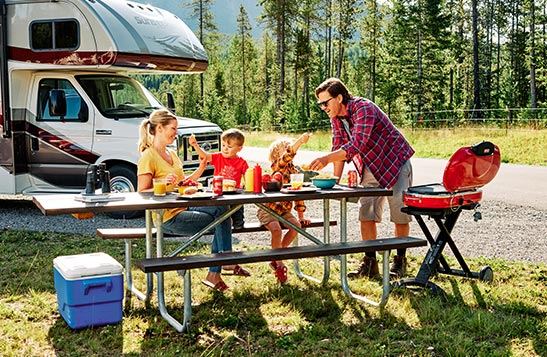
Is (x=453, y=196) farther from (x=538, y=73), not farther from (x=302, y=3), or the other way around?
(x=538, y=73)

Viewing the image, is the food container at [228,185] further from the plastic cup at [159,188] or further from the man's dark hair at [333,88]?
the man's dark hair at [333,88]

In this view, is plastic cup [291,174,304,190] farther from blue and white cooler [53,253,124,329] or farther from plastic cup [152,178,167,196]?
blue and white cooler [53,253,124,329]

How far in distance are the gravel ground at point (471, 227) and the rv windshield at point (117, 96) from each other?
1565 millimetres

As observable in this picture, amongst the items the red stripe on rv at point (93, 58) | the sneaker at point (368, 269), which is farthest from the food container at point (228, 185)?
the red stripe on rv at point (93, 58)

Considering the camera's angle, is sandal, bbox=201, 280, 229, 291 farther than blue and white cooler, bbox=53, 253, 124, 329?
Yes

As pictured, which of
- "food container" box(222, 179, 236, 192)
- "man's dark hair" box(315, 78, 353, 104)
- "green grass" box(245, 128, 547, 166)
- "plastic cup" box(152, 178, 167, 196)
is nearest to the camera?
"plastic cup" box(152, 178, 167, 196)

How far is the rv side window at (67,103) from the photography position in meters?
10.4

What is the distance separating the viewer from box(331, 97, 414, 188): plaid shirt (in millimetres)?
6332

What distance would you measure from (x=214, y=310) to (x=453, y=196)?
2.18m

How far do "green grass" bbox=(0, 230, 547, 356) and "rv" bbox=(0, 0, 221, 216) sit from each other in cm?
383

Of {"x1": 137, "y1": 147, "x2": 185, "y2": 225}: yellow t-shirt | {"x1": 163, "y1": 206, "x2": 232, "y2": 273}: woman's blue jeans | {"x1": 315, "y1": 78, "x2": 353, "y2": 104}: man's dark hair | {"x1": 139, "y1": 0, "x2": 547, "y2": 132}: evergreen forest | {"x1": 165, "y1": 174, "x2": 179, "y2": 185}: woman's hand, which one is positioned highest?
{"x1": 139, "y1": 0, "x2": 547, "y2": 132}: evergreen forest

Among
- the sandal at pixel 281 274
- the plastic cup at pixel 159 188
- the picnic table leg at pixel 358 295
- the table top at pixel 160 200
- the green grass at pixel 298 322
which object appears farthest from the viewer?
the sandal at pixel 281 274

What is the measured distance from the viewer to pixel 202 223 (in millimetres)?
5941

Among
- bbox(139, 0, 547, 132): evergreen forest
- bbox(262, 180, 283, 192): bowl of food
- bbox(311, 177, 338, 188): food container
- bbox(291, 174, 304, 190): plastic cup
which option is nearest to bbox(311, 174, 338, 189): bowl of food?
bbox(311, 177, 338, 188): food container
